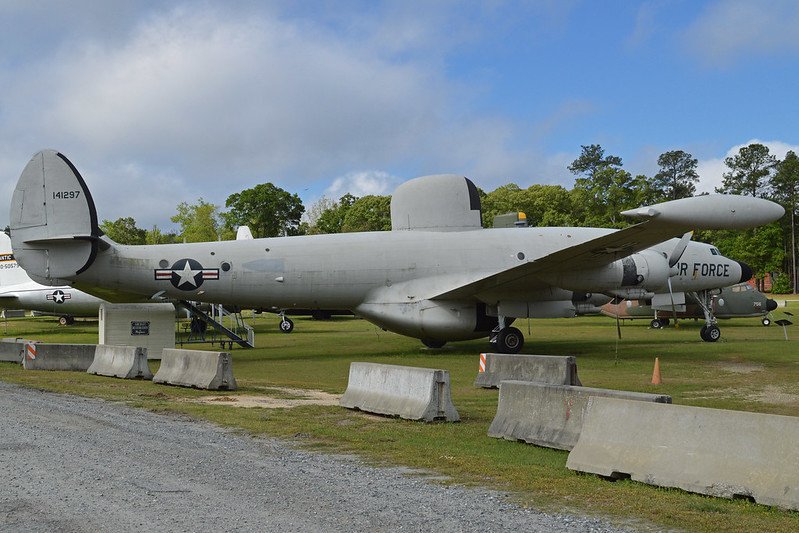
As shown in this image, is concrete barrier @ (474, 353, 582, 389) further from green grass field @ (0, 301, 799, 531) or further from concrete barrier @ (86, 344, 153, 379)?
concrete barrier @ (86, 344, 153, 379)

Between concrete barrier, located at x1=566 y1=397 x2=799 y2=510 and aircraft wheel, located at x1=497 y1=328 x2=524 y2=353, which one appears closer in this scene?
concrete barrier, located at x1=566 y1=397 x2=799 y2=510

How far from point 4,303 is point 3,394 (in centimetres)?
3333

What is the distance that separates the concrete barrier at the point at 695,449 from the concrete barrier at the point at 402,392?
370cm

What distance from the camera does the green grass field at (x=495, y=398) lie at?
282 inches

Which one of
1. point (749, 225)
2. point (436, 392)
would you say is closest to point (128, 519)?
point (436, 392)

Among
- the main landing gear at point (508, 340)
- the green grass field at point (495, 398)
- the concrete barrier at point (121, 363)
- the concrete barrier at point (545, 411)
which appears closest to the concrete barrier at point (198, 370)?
the green grass field at point (495, 398)

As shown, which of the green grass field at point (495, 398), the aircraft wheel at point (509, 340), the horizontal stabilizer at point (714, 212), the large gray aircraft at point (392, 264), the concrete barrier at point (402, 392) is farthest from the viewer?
the aircraft wheel at point (509, 340)

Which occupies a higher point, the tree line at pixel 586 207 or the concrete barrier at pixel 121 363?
the tree line at pixel 586 207

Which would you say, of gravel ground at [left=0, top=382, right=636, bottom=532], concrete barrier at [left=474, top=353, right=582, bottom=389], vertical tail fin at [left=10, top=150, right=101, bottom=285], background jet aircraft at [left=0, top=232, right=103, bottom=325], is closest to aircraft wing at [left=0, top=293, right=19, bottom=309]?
background jet aircraft at [left=0, top=232, right=103, bottom=325]

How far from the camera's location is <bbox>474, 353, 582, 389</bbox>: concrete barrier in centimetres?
1433

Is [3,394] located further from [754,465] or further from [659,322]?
[659,322]

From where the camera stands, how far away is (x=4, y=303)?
151ft

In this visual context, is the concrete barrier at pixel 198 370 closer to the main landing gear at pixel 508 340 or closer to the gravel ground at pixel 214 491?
the gravel ground at pixel 214 491

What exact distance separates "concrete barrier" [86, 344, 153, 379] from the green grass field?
1.65ft
